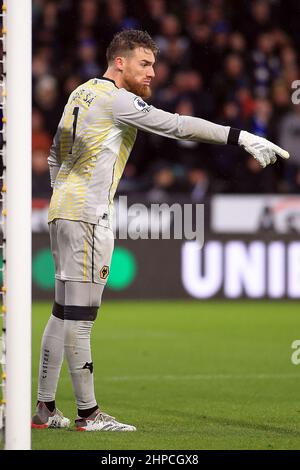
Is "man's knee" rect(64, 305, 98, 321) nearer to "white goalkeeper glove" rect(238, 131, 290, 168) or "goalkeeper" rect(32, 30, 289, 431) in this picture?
"goalkeeper" rect(32, 30, 289, 431)

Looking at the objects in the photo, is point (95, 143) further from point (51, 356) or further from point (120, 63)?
point (51, 356)

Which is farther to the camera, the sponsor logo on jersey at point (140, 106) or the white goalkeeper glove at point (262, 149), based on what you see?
the sponsor logo on jersey at point (140, 106)

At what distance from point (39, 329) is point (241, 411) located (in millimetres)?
4724

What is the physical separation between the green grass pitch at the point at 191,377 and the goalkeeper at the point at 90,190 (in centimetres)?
38

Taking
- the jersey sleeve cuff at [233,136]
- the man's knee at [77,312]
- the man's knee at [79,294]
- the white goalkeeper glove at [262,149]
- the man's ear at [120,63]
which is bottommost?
the man's knee at [77,312]

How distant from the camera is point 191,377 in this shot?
8.02m

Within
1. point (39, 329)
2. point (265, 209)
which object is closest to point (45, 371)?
point (39, 329)

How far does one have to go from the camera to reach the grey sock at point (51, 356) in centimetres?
589

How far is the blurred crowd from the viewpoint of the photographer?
14922 millimetres

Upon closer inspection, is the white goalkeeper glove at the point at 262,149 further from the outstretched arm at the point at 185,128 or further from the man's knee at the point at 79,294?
the man's knee at the point at 79,294

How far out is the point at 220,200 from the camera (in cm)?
1441
